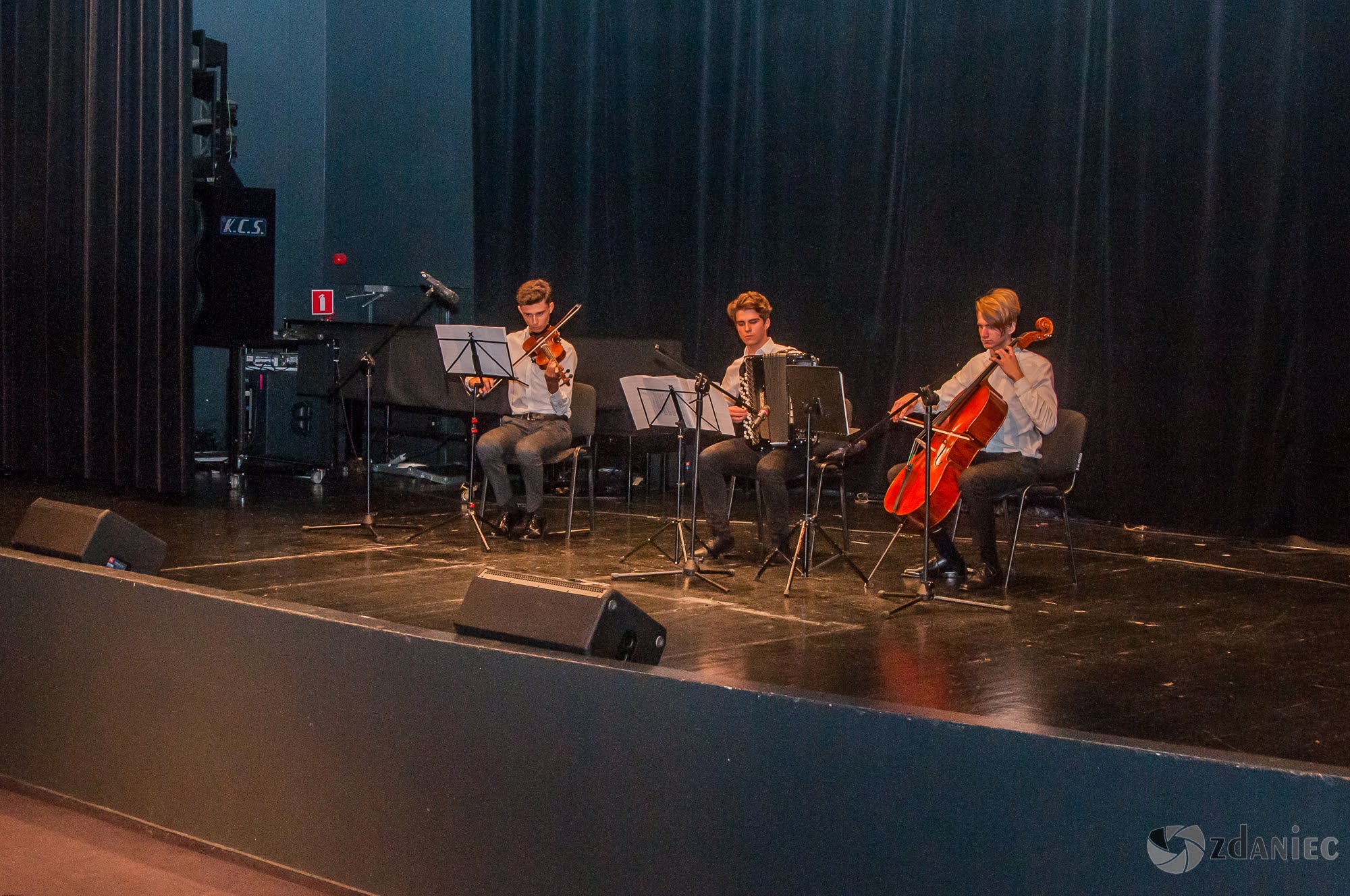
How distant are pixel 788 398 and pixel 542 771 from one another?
3.36 metres

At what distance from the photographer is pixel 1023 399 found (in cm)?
528

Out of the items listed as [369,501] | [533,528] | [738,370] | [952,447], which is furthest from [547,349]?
[952,447]

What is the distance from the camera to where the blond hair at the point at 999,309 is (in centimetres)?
523

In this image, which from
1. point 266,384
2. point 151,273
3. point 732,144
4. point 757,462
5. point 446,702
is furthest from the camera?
point 266,384

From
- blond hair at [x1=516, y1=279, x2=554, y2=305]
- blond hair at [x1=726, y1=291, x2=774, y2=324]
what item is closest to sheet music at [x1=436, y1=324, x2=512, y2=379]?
blond hair at [x1=516, y1=279, x2=554, y2=305]

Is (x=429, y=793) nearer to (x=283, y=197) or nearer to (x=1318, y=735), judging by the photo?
(x=1318, y=735)

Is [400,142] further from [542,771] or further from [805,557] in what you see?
[542,771]

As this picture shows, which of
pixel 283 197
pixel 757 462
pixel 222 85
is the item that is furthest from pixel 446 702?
pixel 283 197

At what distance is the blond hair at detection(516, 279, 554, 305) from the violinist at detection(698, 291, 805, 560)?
1068 millimetres

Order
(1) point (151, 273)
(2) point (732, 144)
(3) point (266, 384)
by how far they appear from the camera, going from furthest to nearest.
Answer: (3) point (266, 384) < (2) point (732, 144) < (1) point (151, 273)

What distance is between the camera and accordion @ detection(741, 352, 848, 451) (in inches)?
203

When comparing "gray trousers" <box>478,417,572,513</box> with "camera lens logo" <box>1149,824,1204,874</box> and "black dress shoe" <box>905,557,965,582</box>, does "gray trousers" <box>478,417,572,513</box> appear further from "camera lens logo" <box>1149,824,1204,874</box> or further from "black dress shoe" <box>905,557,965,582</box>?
"camera lens logo" <box>1149,824,1204,874</box>

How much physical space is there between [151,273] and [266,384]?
226 cm

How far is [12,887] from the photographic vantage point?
2.74 meters
